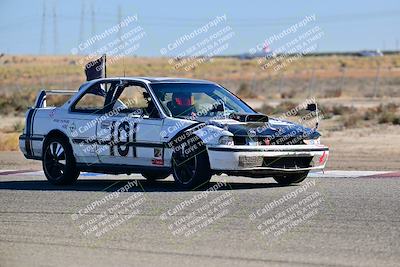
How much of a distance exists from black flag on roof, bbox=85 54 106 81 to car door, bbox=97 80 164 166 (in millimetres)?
1350

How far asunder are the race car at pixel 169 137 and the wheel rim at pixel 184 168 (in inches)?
0.5

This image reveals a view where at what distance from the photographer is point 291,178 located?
45.8ft

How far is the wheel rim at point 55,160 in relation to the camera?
14641mm

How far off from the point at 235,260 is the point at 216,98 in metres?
5.97

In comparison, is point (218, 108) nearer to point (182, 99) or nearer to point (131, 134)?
point (182, 99)

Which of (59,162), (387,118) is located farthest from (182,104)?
(387,118)

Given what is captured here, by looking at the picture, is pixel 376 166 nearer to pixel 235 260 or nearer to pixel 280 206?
pixel 280 206

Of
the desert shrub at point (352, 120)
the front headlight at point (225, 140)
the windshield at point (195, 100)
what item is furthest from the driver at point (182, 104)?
the desert shrub at point (352, 120)

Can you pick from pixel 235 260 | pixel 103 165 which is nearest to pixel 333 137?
pixel 103 165

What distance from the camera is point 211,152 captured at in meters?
12.9

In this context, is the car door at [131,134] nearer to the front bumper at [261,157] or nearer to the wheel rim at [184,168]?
the wheel rim at [184,168]

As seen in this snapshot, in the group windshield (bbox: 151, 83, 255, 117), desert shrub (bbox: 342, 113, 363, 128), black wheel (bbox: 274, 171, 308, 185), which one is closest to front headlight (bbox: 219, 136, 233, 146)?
windshield (bbox: 151, 83, 255, 117)

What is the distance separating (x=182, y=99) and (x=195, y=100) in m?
0.44

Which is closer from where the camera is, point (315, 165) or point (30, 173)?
point (315, 165)
